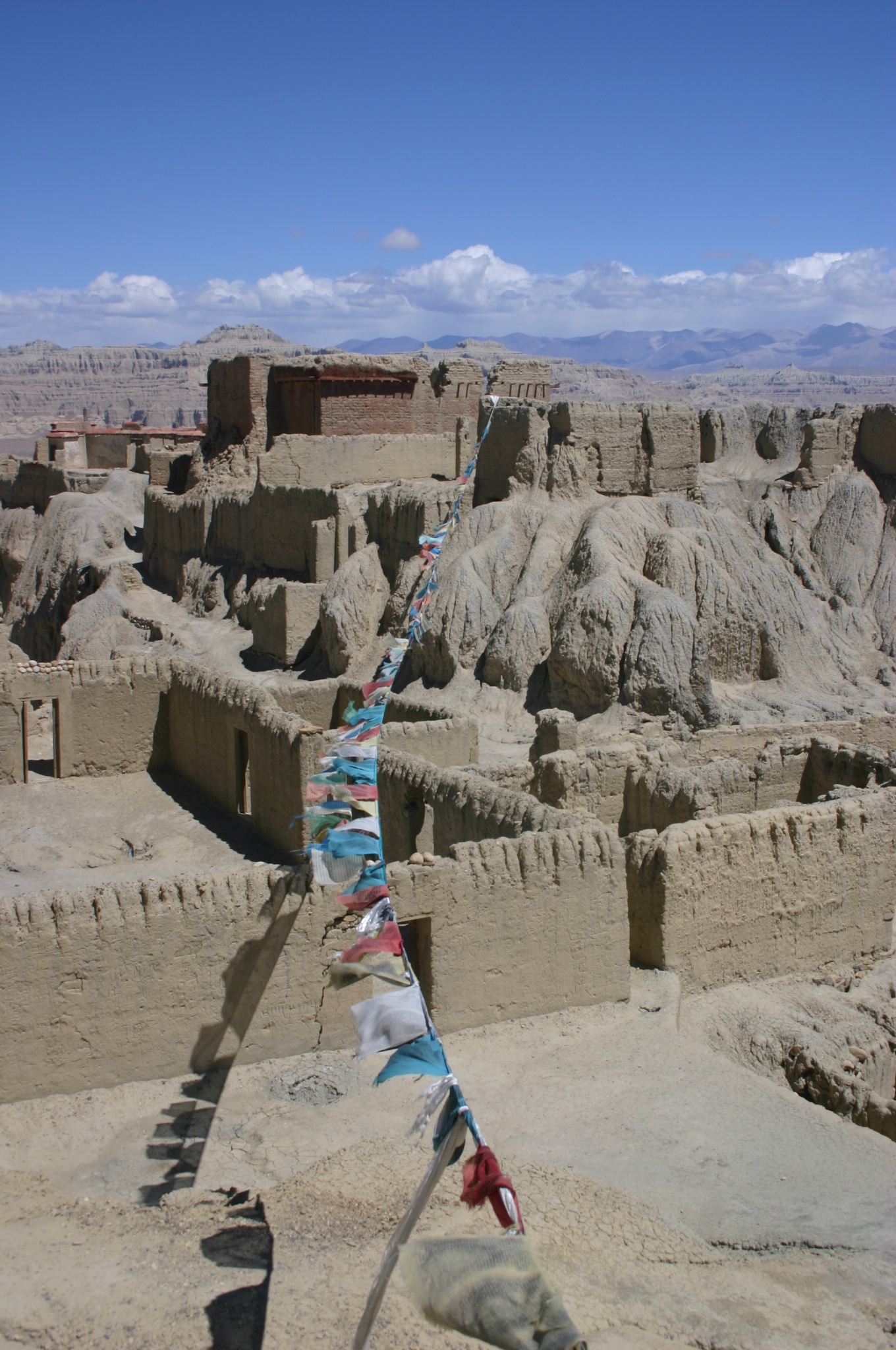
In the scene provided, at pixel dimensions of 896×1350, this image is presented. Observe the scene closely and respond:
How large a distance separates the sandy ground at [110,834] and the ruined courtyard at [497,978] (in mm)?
65

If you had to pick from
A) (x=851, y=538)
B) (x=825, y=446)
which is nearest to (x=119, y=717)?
(x=851, y=538)

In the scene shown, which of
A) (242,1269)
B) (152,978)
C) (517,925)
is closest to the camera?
(242,1269)

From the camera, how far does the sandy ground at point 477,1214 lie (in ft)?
19.8

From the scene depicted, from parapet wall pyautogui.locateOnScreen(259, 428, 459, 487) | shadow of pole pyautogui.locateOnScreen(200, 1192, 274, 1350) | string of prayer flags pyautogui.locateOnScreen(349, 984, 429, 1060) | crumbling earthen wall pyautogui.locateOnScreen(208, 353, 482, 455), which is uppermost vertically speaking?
crumbling earthen wall pyautogui.locateOnScreen(208, 353, 482, 455)

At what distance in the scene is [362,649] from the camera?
25.8m

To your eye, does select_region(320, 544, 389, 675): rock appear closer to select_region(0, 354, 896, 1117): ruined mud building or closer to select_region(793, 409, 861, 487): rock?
select_region(0, 354, 896, 1117): ruined mud building

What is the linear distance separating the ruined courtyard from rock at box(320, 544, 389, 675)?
5.54 feet

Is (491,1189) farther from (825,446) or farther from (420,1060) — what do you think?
(825,446)

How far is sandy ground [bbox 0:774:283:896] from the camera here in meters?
13.7

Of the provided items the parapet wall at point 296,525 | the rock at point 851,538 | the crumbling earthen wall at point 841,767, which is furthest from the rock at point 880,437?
the crumbling earthen wall at point 841,767

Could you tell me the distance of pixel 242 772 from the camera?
15.1 metres

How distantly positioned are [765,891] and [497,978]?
295 centimetres

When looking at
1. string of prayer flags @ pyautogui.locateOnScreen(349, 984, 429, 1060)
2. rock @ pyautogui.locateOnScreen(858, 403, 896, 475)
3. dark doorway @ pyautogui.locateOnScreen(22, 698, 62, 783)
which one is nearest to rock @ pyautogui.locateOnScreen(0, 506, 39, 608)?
dark doorway @ pyautogui.locateOnScreen(22, 698, 62, 783)

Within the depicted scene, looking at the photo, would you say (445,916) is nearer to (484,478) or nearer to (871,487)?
(484,478)
